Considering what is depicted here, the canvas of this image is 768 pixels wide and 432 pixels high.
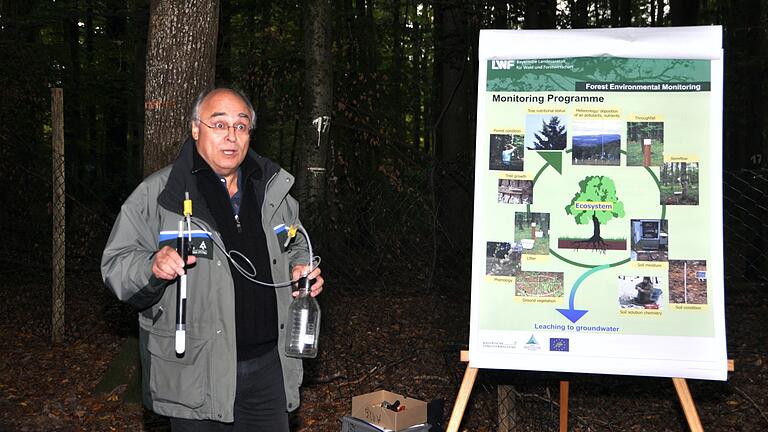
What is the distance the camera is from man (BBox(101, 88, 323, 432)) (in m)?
3.01

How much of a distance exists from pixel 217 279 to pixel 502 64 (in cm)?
174

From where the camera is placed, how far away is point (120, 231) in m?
2.99

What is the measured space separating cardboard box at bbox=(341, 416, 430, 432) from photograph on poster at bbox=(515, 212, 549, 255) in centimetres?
122

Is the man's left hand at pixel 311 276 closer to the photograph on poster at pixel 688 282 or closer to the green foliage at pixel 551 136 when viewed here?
the green foliage at pixel 551 136

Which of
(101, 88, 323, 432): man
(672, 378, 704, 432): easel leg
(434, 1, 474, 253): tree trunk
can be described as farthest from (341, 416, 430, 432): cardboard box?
(434, 1, 474, 253): tree trunk

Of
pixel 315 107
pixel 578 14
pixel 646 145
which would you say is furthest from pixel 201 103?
pixel 578 14

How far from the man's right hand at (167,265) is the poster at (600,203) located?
1536mm

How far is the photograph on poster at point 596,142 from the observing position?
3789 mm

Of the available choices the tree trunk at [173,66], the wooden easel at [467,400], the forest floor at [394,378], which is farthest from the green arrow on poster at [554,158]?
the tree trunk at [173,66]

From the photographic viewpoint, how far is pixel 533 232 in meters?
3.83

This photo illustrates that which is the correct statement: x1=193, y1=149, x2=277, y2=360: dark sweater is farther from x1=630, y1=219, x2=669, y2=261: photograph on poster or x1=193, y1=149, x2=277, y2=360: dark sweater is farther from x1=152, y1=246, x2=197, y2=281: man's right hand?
x1=630, y1=219, x2=669, y2=261: photograph on poster

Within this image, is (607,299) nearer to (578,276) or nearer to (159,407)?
(578,276)

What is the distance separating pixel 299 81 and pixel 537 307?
1047cm

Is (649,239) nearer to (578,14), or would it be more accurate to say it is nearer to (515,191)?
(515,191)
